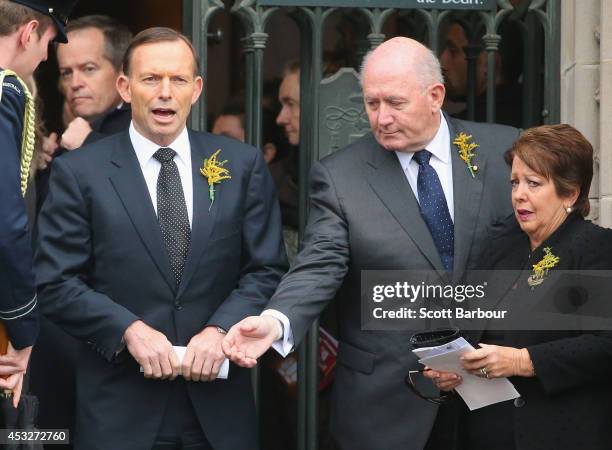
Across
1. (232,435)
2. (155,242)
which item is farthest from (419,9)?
(232,435)

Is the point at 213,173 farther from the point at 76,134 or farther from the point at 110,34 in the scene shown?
the point at 110,34

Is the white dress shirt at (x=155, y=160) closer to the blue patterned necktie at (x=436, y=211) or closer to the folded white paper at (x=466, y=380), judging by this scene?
the blue patterned necktie at (x=436, y=211)

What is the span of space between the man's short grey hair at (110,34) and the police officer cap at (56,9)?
1.16 metres

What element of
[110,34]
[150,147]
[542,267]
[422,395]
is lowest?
[422,395]

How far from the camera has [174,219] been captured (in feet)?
17.7

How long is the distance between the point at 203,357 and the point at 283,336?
29 centimetres

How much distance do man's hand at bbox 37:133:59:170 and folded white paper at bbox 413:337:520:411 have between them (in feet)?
6.48

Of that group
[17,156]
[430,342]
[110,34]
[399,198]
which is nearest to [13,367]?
[17,156]

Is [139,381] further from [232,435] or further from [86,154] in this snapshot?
[86,154]

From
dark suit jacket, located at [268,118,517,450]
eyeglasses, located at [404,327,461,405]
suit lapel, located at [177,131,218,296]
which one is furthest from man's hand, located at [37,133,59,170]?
eyeglasses, located at [404,327,461,405]

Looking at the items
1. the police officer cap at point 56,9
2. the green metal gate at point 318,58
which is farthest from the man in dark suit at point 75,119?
the police officer cap at point 56,9

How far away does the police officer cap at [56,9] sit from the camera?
4.98 metres

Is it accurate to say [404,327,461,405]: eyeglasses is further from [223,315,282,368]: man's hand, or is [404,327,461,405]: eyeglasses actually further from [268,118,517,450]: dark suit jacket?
→ [223,315,282,368]: man's hand

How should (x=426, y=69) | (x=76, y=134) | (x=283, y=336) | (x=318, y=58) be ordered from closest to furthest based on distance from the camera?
1. (x=283, y=336)
2. (x=426, y=69)
3. (x=318, y=58)
4. (x=76, y=134)
